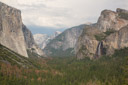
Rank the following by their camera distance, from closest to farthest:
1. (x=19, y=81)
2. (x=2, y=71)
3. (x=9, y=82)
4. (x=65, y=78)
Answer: (x=9, y=82)
(x=19, y=81)
(x=2, y=71)
(x=65, y=78)

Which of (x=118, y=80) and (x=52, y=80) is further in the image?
(x=52, y=80)

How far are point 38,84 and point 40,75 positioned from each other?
1281 inches

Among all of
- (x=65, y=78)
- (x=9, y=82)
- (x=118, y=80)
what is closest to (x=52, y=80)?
(x=65, y=78)

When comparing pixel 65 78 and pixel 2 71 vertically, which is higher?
pixel 2 71

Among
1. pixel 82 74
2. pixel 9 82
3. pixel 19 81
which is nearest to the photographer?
pixel 9 82

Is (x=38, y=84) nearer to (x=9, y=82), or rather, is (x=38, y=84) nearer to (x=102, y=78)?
(x=9, y=82)

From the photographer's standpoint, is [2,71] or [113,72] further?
[113,72]

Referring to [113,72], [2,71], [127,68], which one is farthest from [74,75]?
[2,71]

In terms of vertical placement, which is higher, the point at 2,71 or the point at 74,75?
the point at 2,71

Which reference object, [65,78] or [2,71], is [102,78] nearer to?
[65,78]

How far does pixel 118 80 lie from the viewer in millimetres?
163500

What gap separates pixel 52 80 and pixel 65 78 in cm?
1394

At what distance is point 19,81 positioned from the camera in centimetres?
15775

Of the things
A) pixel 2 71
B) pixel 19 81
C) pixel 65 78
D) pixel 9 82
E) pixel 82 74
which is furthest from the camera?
pixel 82 74
